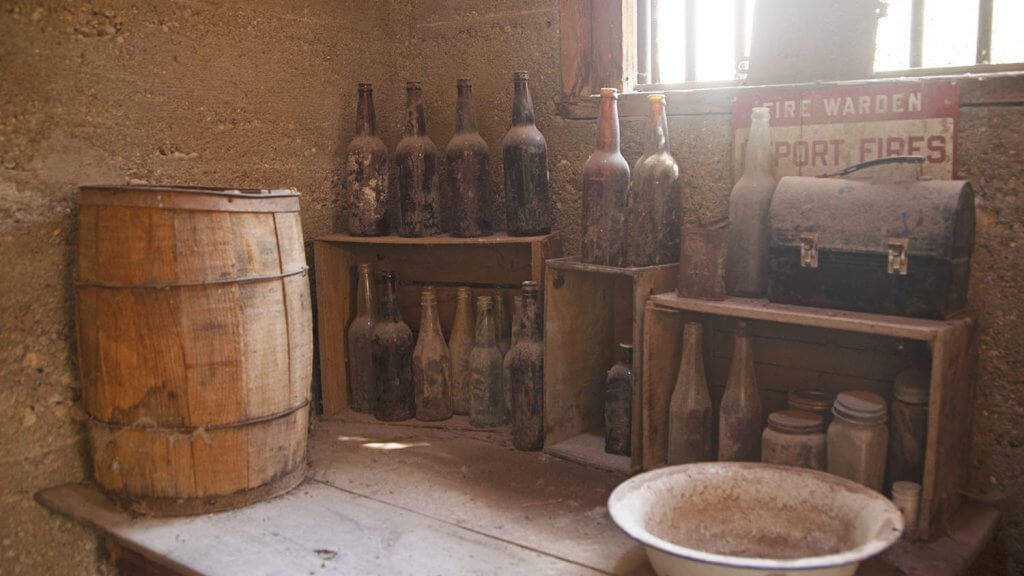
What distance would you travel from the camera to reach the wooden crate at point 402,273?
261 centimetres

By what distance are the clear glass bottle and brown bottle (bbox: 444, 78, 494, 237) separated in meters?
0.87

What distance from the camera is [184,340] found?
1.78 meters

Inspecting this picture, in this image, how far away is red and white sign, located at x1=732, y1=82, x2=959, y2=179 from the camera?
179cm

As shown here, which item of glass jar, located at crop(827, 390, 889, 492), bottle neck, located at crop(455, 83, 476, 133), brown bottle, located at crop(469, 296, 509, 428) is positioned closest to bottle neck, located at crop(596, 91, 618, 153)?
bottle neck, located at crop(455, 83, 476, 133)

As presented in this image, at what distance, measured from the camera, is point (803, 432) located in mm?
A: 1755

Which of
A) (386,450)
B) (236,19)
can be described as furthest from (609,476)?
(236,19)

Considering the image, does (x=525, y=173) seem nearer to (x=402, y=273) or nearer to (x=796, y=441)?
(x=402, y=273)

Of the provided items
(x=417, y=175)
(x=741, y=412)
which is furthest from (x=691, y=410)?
(x=417, y=175)

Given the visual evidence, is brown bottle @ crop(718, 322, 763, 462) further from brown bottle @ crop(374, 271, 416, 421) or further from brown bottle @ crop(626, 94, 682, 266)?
brown bottle @ crop(374, 271, 416, 421)

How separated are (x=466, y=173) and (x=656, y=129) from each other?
0.68 m

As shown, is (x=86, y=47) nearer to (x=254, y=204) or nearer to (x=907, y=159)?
(x=254, y=204)

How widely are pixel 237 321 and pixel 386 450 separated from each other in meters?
0.70

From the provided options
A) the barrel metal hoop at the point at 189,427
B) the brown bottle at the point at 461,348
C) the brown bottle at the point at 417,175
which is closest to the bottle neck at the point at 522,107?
the brown bottle at the point at 417,175

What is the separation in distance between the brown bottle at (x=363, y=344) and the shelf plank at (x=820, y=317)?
107 centimetres
